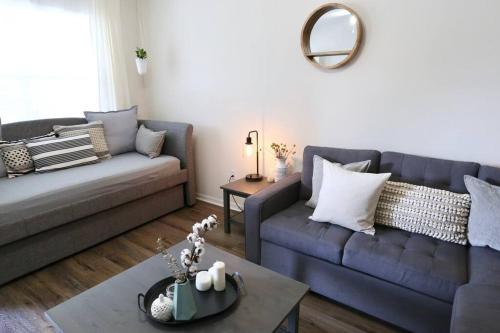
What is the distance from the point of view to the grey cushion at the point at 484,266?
140 centimetres

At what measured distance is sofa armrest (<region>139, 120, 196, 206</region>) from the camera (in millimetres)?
3137

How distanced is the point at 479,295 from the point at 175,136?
2703 millimetres

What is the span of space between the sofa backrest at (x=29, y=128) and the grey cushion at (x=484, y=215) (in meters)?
3.35

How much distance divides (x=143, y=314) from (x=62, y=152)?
201cm

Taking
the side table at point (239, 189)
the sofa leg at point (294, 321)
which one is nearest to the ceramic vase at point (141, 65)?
the side table at point (239, 189)

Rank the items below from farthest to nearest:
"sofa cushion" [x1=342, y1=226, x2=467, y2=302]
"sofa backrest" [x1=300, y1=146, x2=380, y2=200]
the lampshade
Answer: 1. the lampshade
2. "sofa backrest" [x1=300, y1=146, x2=380, y2=200]
3. "sofa cushion" [x1=342, y1=226, x2=467, y2=302]

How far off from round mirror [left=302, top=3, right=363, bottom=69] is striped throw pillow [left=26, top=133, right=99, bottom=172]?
83.0 inches

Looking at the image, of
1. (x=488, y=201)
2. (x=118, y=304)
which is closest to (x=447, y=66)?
(x=488, y=201)

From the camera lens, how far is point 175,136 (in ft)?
10.4

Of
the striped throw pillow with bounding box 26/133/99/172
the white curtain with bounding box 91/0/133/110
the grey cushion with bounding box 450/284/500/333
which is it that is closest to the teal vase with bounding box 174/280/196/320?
the grey cushion with bounding box 450/284/500/333

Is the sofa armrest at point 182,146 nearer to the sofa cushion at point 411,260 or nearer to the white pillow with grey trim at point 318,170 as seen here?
the white pillow with grey trim at point 318,170

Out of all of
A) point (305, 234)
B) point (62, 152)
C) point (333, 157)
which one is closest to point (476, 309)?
point (305, 234)

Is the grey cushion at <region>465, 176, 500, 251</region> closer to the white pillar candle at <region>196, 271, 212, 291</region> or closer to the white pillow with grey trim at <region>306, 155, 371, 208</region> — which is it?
the white pillow with grey trim at <region>306, 155, 371, 208</region>

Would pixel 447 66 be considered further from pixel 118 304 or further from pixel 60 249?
pixel 60 249
